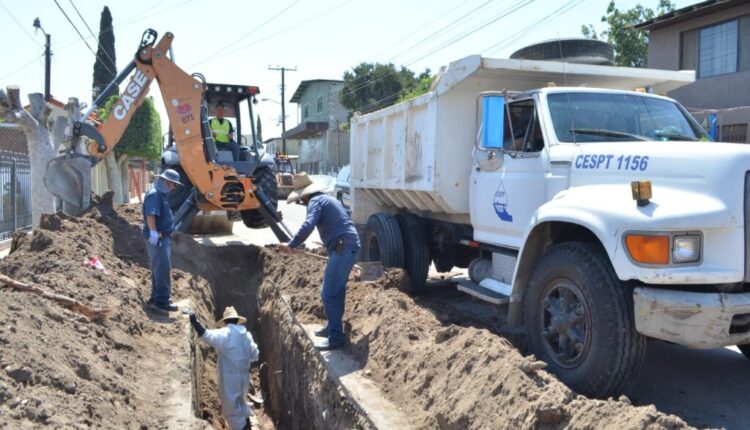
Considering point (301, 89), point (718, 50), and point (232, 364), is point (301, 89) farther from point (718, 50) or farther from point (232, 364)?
point (232, 364)

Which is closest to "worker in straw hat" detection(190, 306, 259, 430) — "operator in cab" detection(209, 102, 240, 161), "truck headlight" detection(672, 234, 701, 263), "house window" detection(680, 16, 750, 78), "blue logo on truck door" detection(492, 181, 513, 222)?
"blue logo on truck door" detection(492, 181, 513, 222)

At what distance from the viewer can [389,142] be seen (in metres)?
8.18

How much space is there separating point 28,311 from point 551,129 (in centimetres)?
443

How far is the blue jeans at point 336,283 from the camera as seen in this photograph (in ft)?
19.1

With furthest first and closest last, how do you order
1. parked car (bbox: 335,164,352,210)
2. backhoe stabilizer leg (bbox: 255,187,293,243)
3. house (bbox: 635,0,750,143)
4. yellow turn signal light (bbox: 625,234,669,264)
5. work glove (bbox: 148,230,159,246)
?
parked car (bbox: 335,164,352,210)
house (bbox: 635,0,750,143)
backhoe stabilizer leg (bbox: 255,187,293,243)
work glove (bbox: 148,230,159,246)
yellow turn signal light (bbox: 625,234,669,264)

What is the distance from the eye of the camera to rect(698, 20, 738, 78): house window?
14.1m

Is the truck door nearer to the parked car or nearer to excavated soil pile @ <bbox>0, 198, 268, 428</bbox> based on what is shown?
excavated soil pile @ <bbox>0, 198, 268, 428</bbox>

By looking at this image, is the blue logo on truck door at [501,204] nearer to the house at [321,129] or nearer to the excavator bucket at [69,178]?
the excavator bucket at [69,178]

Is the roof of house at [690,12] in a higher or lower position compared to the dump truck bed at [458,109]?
higher

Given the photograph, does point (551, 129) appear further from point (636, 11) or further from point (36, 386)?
point (636, 11)

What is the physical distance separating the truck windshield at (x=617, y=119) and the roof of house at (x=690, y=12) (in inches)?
384

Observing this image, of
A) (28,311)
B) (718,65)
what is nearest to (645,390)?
(28,311)

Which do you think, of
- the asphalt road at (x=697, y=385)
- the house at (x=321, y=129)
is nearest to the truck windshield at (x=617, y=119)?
the asphalt road at (x=697, y=385)

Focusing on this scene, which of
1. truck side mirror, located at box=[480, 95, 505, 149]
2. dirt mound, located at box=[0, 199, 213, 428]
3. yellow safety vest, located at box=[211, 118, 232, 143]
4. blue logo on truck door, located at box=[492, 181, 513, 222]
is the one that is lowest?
dirt mound, located at box=[0, 199, 213, 428]
